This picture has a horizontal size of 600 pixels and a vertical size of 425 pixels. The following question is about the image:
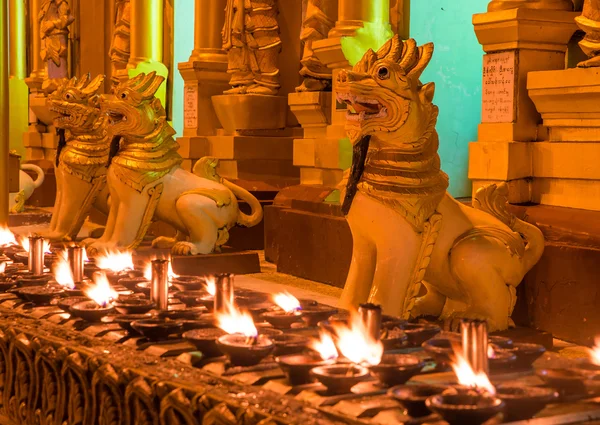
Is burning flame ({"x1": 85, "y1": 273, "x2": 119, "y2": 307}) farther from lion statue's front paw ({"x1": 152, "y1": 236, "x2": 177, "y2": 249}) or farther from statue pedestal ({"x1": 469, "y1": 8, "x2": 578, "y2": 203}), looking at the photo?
lion statue's front paw ({"x1": 152, "y1": 236, "x2": 177, "y2": 249})

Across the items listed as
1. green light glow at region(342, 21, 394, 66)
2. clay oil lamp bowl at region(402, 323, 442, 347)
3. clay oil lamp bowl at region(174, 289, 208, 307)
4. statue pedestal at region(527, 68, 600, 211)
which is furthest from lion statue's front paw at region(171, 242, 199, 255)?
clay oil lamp bowl at region(402, 323, 442, 347)

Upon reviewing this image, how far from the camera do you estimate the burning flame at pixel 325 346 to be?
213 cm

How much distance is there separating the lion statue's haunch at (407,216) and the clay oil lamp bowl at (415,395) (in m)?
2.17

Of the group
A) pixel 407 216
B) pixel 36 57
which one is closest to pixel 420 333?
pixel 407 216

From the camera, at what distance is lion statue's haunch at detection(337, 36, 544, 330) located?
405 centimetres

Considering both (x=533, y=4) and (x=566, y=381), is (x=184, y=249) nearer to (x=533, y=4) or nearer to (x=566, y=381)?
(x=533, y=4)

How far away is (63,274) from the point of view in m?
3.10

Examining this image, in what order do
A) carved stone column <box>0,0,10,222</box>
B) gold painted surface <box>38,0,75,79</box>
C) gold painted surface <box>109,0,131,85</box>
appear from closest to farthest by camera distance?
carved stone column <box>0,0,10,222</box>, gold painted surface <box>109,0,131,85</box>, gold painted surface <box>38,0,75,79</box>

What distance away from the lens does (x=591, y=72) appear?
15.6ft

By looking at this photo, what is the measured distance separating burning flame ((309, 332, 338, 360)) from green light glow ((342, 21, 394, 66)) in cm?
437

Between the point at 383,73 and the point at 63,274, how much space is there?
5.12 feet

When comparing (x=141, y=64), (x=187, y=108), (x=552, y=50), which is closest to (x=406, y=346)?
(x=552, y=50)

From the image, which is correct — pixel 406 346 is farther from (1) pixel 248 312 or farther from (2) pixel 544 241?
(2) pixel 544 241

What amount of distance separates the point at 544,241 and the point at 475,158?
92cm
